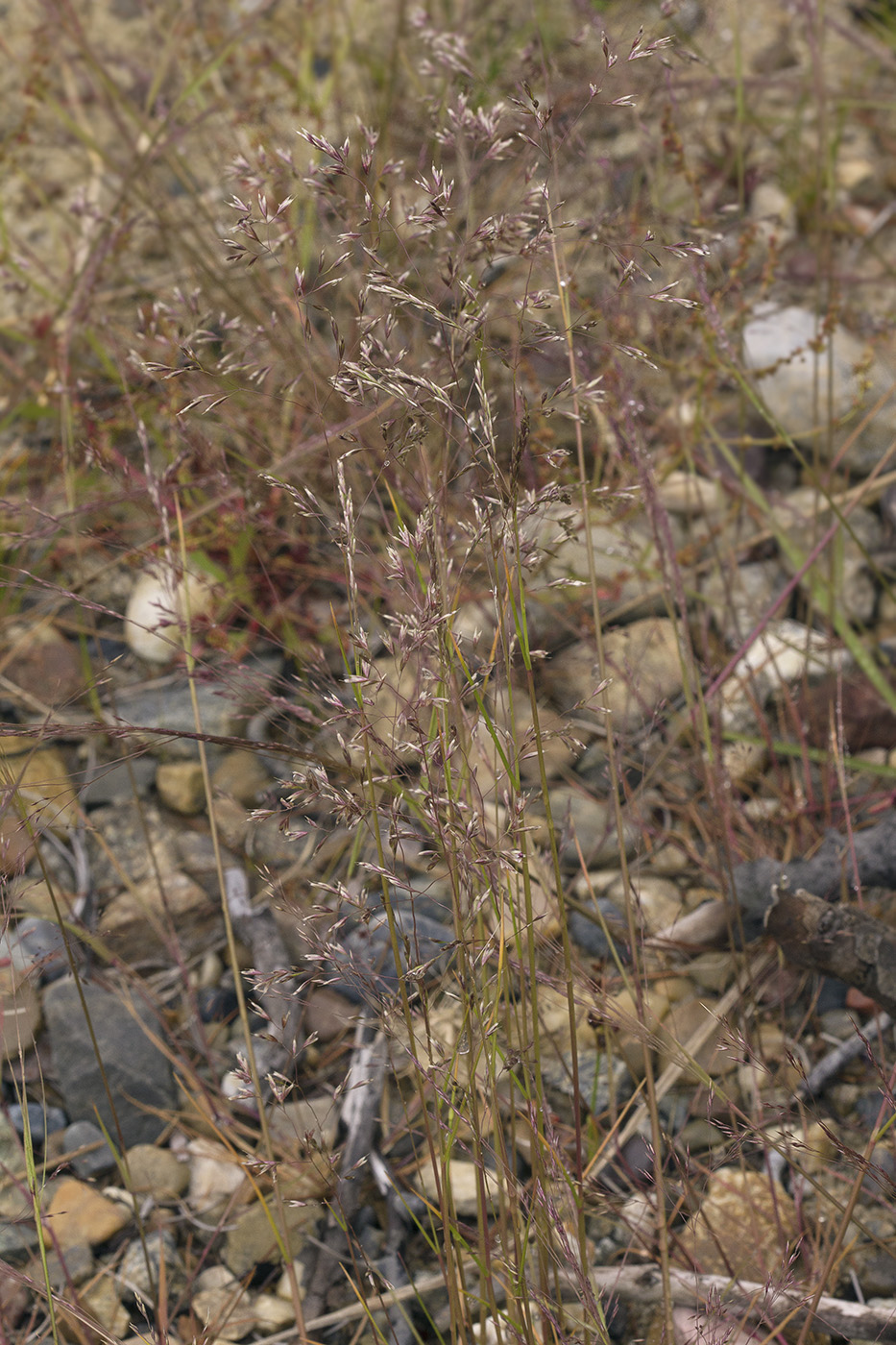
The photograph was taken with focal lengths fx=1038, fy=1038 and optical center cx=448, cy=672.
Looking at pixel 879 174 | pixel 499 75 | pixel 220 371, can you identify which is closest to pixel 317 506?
pixel 220 371

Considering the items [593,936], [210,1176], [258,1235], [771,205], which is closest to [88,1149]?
[210,1176]

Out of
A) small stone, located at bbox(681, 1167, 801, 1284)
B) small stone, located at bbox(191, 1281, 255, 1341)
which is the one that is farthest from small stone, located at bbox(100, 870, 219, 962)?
small stone, located at bbox(681, 1167, 801, 1284)

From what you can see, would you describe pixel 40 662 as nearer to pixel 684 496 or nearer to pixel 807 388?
pixel 684 496

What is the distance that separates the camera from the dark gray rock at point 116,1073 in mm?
1863

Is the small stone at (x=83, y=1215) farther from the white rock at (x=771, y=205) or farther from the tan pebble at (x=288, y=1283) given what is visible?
the white rock at (x=771, y=205)

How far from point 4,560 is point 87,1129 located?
1.45m

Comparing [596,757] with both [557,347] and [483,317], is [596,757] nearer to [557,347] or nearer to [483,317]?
[557,347]

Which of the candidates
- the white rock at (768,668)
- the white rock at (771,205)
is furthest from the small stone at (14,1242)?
the white rock at (771,205)

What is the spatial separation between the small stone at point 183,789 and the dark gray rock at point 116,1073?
21.7 inches

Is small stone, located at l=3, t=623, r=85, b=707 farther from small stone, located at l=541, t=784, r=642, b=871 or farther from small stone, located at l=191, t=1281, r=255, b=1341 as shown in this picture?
small stone, located at l=191, t=1281, r=255, b=1341

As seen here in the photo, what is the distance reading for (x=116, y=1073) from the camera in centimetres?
187

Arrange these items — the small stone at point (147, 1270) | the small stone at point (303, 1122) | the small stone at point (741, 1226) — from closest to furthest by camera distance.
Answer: the small stone at point (741, 1226), the small stone at point (147, 1270), the small stone at point (303, 1122)

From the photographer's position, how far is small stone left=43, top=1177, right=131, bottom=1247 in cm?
170

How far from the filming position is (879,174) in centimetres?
343
